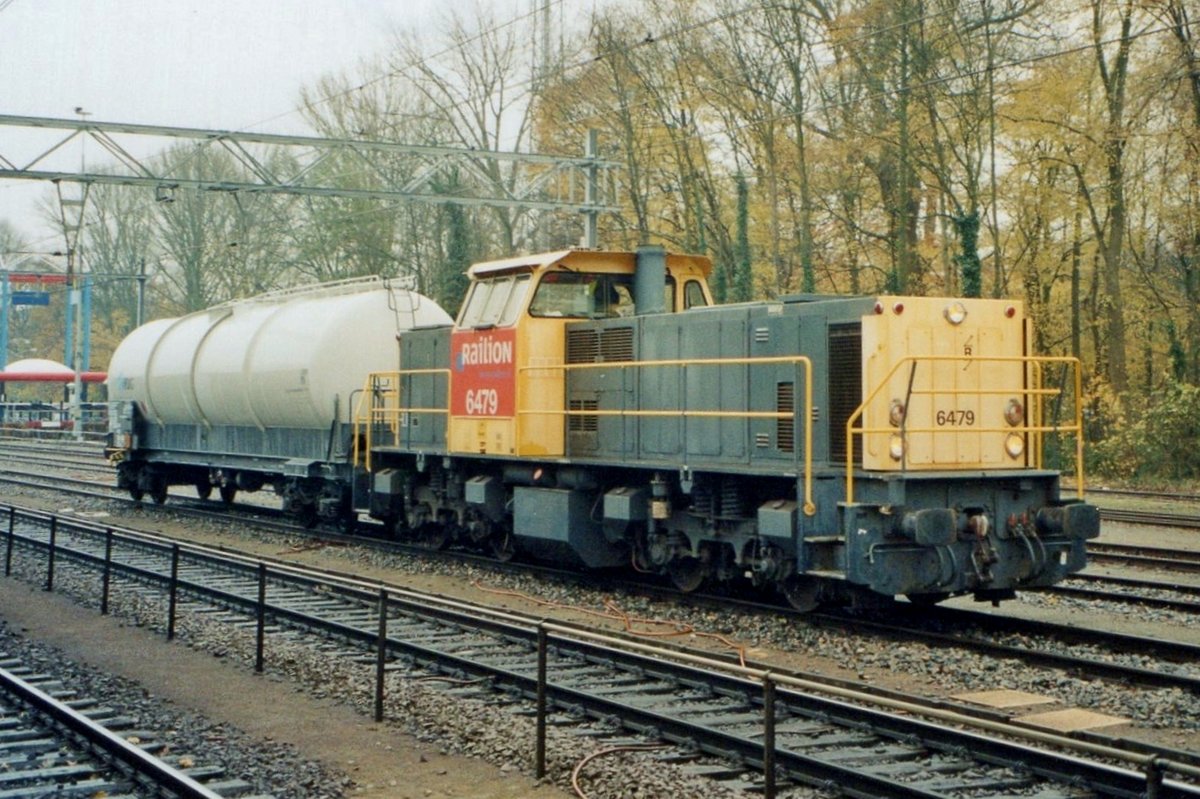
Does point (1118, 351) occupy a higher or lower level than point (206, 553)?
higher

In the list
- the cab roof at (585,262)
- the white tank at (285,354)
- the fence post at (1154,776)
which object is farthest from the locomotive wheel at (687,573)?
the fence post at (1154,776)

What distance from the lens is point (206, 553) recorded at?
1357 centimetres

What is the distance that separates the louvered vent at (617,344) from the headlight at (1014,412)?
4.16 m

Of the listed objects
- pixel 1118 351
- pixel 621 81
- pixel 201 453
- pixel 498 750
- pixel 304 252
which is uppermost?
pixel 621 81

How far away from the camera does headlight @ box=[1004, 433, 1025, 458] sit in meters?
12.4

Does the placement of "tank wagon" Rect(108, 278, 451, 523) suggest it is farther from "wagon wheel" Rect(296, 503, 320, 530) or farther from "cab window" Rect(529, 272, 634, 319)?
"cab window" Rect(529, 272, 634, 319)

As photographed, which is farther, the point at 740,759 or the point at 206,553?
the point at 206,553

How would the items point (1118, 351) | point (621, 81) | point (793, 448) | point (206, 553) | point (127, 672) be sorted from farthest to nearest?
1. point (621, 81)
2. point (1118, 351)
3. point (206, 553)
4. point (793, 448)
5. point (127, 672)

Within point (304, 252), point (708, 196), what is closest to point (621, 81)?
point (708, 196)

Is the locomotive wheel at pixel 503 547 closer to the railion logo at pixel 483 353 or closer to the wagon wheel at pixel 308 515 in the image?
the railion logo at pixel 483 353

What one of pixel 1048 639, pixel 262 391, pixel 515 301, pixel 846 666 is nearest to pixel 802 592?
pixel 846 666

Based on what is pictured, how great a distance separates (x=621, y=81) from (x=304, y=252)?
14.4 metres

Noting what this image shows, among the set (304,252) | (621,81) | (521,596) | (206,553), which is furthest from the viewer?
(304,252)

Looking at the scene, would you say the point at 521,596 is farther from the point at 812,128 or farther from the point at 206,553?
the point at 812,128
